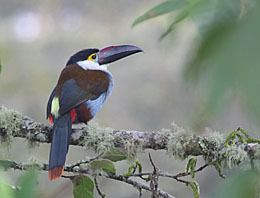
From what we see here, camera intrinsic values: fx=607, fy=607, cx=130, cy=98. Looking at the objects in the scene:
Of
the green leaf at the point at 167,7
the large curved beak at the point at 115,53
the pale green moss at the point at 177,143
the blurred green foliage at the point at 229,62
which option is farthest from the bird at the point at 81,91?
the blurred green foliage at the point at 229,62

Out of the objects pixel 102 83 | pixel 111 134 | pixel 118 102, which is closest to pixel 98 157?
pixel 111 134

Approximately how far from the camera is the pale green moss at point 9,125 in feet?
5.75

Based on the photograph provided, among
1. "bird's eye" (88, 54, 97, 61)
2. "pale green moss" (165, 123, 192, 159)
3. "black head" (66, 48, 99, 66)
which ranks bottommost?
"pale green moss" (165, 123, 192, 159)

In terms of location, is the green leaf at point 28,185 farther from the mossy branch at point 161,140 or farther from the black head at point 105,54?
the black head at point 105,54

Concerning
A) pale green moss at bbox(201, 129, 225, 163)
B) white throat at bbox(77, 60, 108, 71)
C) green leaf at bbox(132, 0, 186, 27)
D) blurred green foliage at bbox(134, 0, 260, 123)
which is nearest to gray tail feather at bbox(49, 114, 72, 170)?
pale green moss at bbox(201, 129, 225, 163)

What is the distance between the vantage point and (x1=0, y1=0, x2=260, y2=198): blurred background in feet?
1.16

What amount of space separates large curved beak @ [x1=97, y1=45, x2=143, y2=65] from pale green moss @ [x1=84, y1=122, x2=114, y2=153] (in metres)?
0.64

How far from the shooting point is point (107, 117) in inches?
257

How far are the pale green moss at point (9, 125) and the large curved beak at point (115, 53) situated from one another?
712 mm

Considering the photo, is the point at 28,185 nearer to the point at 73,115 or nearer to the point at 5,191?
the point at 5,191

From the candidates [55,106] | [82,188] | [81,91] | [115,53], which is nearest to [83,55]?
[115,53]

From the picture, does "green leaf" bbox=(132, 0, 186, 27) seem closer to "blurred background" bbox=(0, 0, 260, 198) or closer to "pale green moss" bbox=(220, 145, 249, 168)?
"blurred background" bbox=(0, 0, 260, 198)

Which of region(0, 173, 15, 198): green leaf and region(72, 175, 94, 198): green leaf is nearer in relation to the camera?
region(0, 173, 15, 198): green leaf

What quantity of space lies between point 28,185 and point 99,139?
1226mm
